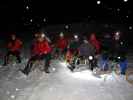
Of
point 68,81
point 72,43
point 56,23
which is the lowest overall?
point 68,81

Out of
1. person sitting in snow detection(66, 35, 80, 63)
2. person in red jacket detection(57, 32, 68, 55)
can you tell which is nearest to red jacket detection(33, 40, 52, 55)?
person sitting in snow detection(66, 35, 80, 63)

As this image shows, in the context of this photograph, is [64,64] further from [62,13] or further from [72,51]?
[62,13]

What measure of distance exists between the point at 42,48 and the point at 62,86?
11.3 ft

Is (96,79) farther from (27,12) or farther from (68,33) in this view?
(27,12)

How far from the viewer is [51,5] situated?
48656 millimetres

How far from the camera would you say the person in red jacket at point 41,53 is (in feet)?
54.1

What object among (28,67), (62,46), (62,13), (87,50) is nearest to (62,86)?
(28,67)

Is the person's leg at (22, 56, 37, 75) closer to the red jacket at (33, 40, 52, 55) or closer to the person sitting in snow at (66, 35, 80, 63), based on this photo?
the red jacket at (33, 40, 52, 55)

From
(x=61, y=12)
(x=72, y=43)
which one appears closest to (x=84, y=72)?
(x=72, y=43)

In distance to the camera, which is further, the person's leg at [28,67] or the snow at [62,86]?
the person's leg at [28,67]

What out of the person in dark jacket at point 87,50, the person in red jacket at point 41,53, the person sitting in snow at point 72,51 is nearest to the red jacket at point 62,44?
the person sitting in snow at point 72,51

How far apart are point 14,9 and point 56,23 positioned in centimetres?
582

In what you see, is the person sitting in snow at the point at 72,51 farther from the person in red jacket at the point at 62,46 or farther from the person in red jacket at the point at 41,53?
the person in red jacket at the point at 41,53

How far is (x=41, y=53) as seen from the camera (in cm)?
1678
